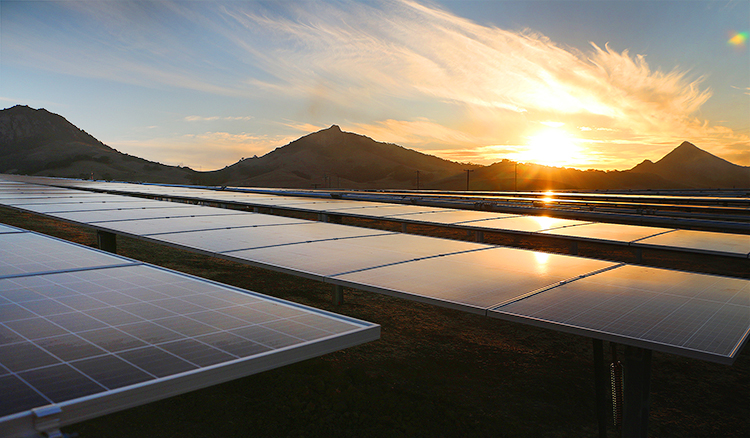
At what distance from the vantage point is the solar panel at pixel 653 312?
400 cm

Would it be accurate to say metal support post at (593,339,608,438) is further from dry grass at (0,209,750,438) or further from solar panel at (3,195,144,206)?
solar panel at (3,195,144,206)

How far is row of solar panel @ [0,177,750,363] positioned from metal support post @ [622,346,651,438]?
1.23 feet

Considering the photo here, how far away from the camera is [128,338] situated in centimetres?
337

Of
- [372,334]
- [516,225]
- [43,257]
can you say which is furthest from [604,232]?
[43,257]

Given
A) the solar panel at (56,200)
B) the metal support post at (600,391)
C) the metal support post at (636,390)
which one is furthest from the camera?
the solar panel at (56,200)

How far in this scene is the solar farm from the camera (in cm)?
304

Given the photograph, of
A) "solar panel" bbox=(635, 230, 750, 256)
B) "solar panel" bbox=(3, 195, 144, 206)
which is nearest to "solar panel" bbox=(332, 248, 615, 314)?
"solar panel" bbox=(635, 230, 750, 256)

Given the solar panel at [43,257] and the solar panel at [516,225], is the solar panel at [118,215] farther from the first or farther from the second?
the solar panel at [516,225]

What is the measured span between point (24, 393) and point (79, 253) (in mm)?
5492

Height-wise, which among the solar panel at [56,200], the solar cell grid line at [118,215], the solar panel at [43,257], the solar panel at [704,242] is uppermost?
the solar panel at [56,200]

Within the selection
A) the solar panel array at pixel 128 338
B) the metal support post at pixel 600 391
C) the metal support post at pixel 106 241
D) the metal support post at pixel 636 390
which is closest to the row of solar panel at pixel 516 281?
the metal support post at pixel 636 390

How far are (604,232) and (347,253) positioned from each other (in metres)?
7.28

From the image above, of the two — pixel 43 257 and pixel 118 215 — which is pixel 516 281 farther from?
pixel 118 215

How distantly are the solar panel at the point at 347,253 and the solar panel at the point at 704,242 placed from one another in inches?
156
